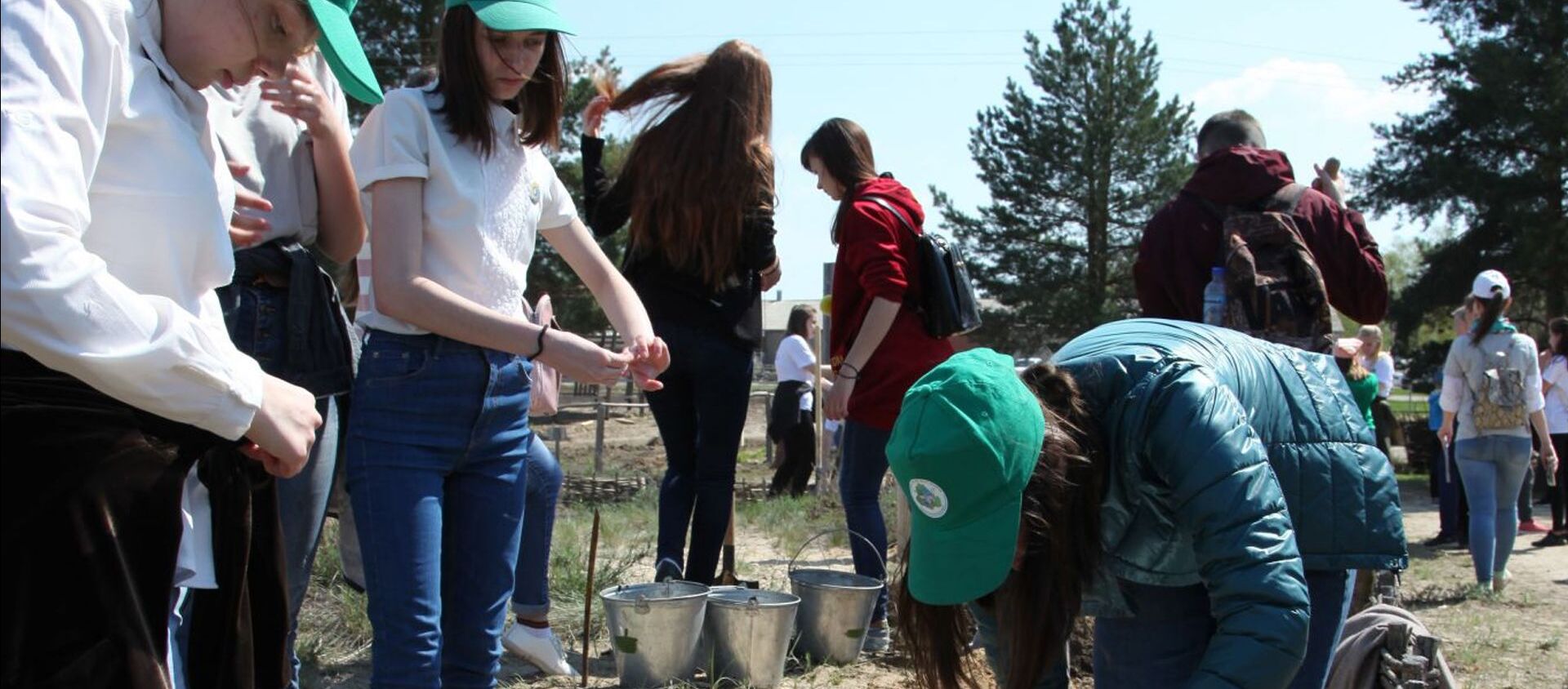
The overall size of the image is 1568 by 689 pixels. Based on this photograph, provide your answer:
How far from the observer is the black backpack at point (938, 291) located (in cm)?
463

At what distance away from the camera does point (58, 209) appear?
4.71 feet

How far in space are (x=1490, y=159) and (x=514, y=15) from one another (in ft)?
84.7

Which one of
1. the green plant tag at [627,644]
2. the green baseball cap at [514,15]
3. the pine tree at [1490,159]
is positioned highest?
the pine tree at [1490,159]

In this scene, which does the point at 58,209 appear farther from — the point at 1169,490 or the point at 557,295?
the point at 557,295

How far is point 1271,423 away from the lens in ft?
8.41

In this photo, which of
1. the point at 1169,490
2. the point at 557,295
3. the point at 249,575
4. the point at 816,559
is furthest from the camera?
the point at 557,295

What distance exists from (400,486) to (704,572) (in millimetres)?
1886

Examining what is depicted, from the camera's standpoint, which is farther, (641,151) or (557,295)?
(557,295)

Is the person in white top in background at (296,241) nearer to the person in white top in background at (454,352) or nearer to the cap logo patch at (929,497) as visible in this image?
the person in white top in background at (454,352)

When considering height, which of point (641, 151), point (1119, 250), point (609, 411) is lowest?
point (609, 411)

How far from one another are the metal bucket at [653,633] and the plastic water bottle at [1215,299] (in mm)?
1915

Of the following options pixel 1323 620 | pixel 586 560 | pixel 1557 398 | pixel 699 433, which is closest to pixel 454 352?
pixel 699 433

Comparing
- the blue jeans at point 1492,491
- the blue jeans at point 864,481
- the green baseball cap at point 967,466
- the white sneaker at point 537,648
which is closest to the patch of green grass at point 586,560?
the white sneaker at point 537,648

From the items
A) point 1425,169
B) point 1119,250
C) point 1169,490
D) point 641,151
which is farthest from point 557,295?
point 1169,490
